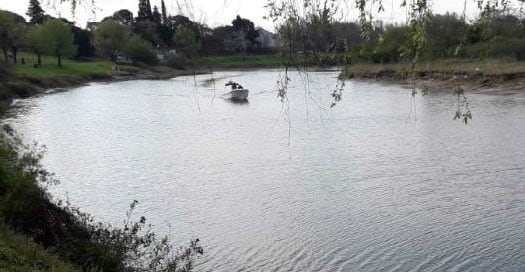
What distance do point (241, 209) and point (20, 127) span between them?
16396mm

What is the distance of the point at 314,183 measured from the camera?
49.6 ft

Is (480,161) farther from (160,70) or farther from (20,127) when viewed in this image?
(160,70)

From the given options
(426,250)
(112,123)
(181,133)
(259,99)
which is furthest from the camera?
(259,99)

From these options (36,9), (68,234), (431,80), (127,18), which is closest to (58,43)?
(431,80)

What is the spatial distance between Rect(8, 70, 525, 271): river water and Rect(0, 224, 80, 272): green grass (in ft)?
7.56

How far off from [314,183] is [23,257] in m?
10.1

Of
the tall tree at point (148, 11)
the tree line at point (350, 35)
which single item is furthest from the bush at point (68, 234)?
the tree line at point (350, 35)

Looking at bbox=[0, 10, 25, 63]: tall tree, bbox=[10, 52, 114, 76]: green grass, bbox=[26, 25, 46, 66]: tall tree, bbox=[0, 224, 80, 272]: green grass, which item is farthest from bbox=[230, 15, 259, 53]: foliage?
bbox=[26, 25, 46, 66]: tall tree

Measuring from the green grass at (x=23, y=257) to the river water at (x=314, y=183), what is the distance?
2303 mm

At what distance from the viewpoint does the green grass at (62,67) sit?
58.2m

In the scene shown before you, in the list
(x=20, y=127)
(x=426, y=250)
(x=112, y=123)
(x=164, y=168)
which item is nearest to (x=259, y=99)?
(x=112, y=123)

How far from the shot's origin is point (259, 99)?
40.4 meters

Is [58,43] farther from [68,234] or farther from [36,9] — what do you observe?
[36,9]

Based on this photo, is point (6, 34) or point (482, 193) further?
point (6, 34)
